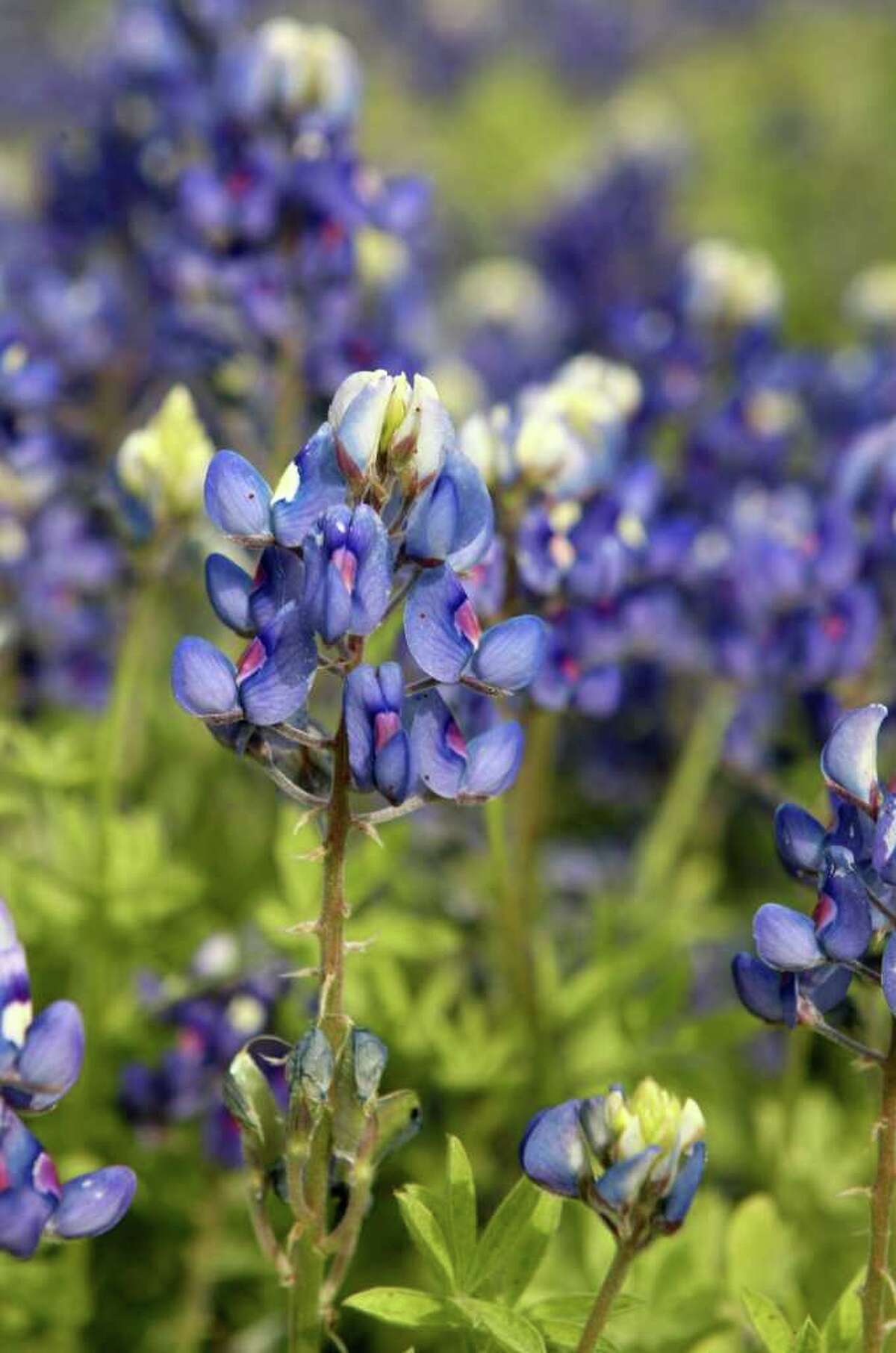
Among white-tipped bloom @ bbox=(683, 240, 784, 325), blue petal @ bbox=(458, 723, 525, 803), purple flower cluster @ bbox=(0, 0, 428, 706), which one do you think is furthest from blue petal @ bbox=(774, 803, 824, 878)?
white-tipped bloom @ bbox=(683, 240, 784, 325)

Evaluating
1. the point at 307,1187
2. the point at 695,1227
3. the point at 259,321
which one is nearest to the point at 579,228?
the point at 259,321

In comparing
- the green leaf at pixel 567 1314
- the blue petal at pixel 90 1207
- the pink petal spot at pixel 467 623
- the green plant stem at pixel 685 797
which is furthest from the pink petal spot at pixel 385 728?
the green plant stem at pixel 685 797

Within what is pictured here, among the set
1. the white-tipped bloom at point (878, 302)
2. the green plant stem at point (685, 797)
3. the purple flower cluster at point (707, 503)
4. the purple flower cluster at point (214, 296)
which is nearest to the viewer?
the purple flower cluster at point (707, 503)

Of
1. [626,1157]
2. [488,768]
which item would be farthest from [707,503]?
[626,1157]

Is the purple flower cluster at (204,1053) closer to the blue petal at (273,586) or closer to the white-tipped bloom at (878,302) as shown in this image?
the blue petal at (273,586)

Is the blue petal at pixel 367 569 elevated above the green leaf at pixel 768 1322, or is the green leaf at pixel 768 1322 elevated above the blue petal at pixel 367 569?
the blue petal at pixel 367 569

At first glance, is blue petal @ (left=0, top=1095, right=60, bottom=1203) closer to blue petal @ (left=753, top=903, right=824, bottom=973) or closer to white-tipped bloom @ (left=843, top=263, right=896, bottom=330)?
blue petal @ (left=753, top=903, right=824, bottom=973)

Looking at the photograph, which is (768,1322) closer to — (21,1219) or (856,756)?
(856,756)

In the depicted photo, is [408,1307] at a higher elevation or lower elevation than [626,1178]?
lower
